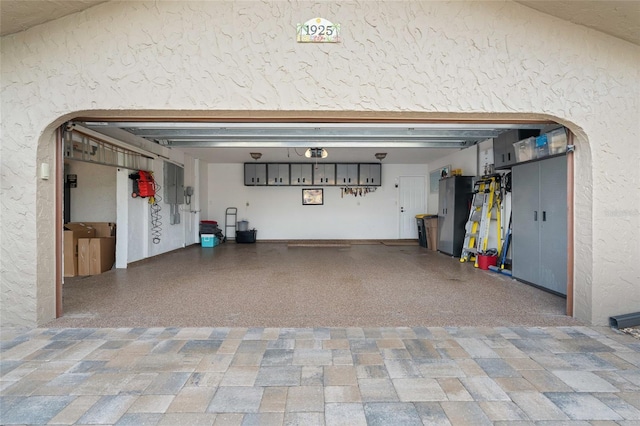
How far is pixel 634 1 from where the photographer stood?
2.52 metres

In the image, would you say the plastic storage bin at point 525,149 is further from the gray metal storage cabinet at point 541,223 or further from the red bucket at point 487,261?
the red bucket at point 487,261

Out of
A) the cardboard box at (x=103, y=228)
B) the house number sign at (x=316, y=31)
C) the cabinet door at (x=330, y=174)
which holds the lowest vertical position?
the cardboard box at (x=103, y=228)

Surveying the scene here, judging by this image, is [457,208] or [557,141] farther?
[457,208]

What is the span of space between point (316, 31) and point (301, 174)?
22.8 feet

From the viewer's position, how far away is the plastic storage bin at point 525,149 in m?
4.41

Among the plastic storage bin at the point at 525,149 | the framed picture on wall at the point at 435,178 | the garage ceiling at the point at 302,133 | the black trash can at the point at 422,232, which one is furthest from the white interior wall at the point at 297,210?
the plastic storage bin at the point at 525,149

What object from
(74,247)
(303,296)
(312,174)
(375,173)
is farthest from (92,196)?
(375,173)

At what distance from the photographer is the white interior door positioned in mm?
10328

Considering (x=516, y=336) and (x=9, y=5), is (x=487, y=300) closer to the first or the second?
(x=516, y=336)

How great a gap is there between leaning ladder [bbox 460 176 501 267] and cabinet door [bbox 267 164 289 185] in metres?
5.32

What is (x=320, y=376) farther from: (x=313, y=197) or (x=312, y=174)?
(x=313, y=197)

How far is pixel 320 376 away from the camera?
Result: 221 cm

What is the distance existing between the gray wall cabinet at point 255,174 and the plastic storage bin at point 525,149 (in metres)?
6.91

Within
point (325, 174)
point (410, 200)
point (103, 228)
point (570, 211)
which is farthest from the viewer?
point (410, 200)
